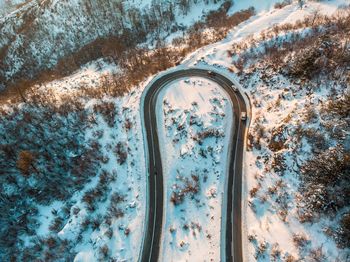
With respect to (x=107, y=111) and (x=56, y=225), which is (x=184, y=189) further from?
(x=107, y=111)

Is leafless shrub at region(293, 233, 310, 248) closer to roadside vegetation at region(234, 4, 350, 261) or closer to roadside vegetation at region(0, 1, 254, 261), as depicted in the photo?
roadside vegetation at region(234, 4, 350, 261)

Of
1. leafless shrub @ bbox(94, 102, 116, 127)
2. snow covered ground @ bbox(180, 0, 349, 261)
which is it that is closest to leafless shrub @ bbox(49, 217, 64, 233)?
leafless shrub @ bbox(94, 102, 116, 127)

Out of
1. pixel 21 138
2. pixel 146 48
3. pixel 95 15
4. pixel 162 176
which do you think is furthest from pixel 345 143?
pixel 95 15

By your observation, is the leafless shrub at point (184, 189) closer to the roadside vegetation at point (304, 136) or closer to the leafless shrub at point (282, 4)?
the roadside vegetation at point (304, 136)

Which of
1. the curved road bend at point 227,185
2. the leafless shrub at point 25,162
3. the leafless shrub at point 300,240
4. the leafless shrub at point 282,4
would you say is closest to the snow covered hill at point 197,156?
the leafless shrub at point 300,240

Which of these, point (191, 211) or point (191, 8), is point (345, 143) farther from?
point (191, 8)

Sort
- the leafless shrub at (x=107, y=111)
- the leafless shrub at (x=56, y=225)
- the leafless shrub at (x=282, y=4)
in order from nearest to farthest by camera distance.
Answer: the leafless shrub at (x=56, y=225) → the leafless shrub at (x=107, y=111) → the leafless shrub at (x=282, y=4)

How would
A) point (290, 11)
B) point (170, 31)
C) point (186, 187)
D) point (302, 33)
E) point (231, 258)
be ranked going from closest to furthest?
1. point (231, 258)
2. point (186, 187)
3. point (302, 33)
4. point (290, 11)
5. point (170, 31)
